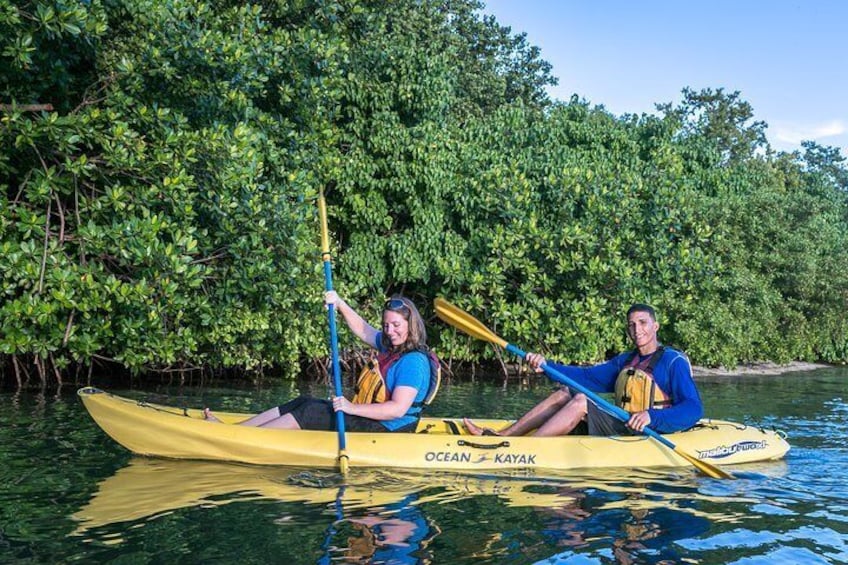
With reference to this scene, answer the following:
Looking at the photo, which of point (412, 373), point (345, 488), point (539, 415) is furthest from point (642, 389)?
point (345, 488)

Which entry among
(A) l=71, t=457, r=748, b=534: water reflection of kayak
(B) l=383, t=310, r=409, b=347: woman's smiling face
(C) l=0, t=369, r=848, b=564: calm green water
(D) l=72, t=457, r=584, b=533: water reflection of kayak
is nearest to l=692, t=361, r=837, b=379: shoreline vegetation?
(C) l=0, t=369, r=848, b=564: calm green water

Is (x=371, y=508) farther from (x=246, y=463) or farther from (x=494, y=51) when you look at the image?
(x=494, y=51)

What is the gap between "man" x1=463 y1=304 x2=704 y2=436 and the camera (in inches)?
243

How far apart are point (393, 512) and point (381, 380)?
4.18 feet

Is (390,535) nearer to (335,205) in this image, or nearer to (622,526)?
(622,526)

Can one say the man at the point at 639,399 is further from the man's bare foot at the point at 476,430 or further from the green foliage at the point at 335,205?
the green foliage at the point at 335,205

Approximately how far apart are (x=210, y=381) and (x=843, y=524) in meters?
8.61

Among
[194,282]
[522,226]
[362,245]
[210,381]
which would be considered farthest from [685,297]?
[194,282]

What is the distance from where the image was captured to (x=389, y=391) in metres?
5.84

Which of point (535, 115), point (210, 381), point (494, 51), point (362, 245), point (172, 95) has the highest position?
point (494, 51)

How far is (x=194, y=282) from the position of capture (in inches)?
330

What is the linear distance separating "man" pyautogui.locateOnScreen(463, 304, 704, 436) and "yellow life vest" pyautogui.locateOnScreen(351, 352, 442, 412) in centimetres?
84

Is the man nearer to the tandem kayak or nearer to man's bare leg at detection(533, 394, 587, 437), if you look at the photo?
man's bare leg at detection(533, 394, 587, 437)

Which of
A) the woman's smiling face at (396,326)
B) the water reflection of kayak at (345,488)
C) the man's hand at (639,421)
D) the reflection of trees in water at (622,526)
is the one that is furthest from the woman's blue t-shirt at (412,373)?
the man's hand at (639,421)
